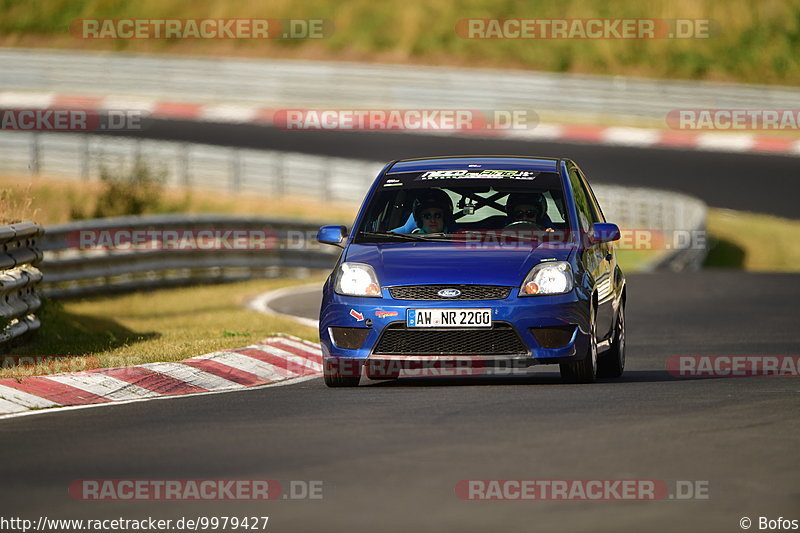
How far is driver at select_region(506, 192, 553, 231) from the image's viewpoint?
11.5 m

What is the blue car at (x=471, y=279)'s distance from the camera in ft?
34.5

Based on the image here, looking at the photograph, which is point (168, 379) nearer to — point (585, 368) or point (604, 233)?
point (585, 368)

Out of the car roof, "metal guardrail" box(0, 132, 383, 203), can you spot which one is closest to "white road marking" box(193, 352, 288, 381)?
the car roof

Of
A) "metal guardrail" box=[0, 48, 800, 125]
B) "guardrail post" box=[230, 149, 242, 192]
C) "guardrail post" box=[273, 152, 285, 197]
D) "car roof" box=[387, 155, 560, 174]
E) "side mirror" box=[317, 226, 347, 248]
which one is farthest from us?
"metal guardrail" box=[0, 48, 800, 125]

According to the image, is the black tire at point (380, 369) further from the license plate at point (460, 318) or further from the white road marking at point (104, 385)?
the white road marking at point (104, 385)

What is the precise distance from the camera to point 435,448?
314 inches

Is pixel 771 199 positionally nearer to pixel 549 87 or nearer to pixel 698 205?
pixel 698 205

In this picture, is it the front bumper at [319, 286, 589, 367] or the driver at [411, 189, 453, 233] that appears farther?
the driver at [411, 189, 453, 233]

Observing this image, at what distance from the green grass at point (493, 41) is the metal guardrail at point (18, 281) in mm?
39358

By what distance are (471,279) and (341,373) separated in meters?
1.16

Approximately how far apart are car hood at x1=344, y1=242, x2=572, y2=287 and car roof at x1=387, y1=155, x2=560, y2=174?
0.97 m

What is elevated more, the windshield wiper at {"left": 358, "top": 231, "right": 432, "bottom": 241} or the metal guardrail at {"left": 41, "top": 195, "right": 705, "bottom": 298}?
the windshield wiper at {"left": 358, "top": 231, "right": 432, "bottom": 241}

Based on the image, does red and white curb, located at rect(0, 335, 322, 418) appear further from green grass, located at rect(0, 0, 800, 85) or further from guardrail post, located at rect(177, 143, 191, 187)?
green grass, located at rect(0, 0, 800, 85)

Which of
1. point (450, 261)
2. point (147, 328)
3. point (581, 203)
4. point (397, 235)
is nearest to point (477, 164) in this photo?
point (581, 203)
